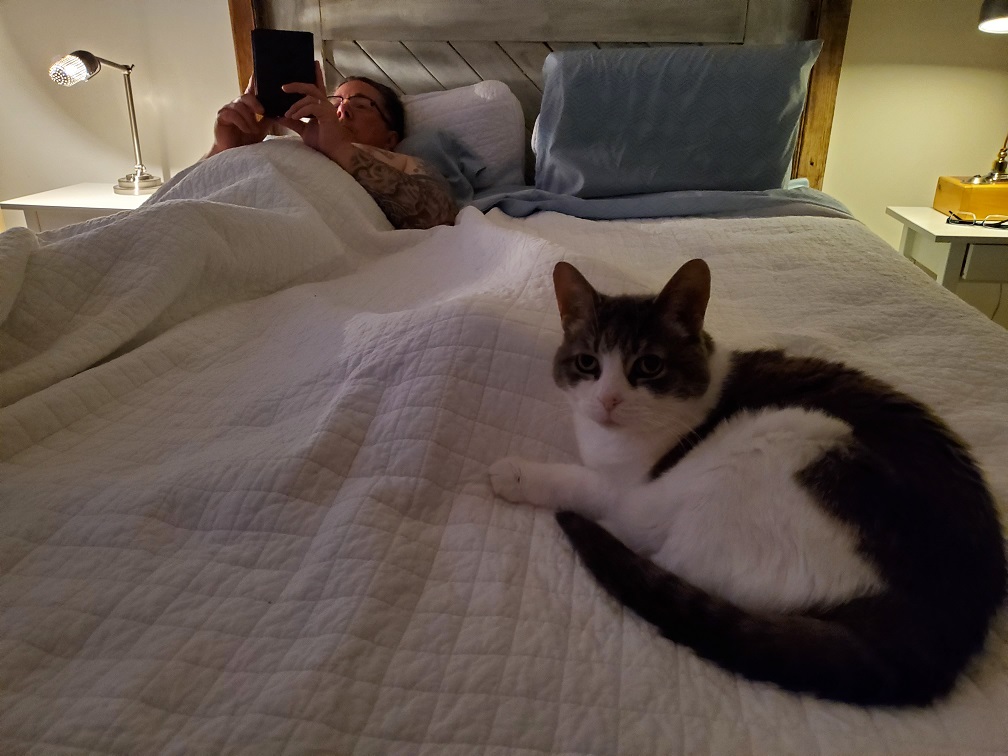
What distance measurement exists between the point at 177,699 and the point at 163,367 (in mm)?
664

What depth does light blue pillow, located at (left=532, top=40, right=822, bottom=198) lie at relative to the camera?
2000 millimetres

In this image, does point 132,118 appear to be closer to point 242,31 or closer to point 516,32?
point 242,31

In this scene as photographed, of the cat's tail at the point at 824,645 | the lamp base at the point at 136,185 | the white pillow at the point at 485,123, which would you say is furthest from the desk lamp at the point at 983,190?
the lamp base at the point at 136,185

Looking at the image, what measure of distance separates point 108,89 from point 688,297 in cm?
273

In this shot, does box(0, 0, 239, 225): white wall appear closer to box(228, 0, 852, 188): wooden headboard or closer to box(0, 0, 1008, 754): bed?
box(228, 0, 852, 188): wooden headboard

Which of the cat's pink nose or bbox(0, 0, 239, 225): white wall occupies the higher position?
bbox(0, 0, 239, 225): white wall

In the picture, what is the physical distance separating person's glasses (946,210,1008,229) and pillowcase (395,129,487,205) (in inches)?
57.8

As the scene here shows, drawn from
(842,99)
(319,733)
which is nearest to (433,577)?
(319,733)

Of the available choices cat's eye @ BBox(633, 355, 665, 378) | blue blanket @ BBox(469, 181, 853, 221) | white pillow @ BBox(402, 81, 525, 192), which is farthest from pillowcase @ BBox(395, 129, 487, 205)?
cat's eye @ BBox(633, 355, 665, 378)

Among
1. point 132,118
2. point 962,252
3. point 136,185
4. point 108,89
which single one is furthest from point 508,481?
point 108,89

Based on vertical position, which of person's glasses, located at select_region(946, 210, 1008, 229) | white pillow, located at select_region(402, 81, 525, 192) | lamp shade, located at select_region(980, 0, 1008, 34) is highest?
lamp shade, located at select_region(980, 0, 1008, 34)

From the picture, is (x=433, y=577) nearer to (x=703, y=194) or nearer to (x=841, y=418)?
(x=841, y=418)

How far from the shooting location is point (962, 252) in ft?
6.50

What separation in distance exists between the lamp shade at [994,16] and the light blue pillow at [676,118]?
1.45 ft
